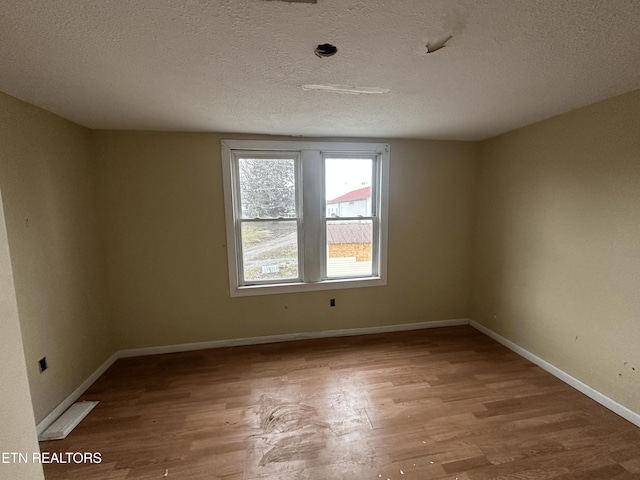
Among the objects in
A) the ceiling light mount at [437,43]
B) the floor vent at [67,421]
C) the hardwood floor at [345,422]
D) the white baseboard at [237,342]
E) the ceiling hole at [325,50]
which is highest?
the ceiling hole at [325,50]

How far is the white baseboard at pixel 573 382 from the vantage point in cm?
181

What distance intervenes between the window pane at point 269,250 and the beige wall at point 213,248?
0.24 m

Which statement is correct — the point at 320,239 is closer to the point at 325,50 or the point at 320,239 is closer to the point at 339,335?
the point at 339,335

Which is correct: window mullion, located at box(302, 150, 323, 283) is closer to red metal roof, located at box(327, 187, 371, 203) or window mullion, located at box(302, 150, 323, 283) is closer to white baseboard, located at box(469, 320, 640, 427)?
red metal roof, located at box(327, 187, 371, 203)

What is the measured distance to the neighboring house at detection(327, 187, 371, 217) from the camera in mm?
2959

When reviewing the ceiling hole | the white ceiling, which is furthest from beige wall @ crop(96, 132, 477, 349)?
the ceiling hole

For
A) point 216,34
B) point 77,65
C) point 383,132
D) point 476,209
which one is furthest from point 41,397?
point 476,209

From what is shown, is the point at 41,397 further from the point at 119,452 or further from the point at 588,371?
the point at 588,371

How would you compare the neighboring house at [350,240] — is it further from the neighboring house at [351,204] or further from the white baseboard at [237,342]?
the white baseboard at [237,342]

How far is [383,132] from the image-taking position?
2.63 metres

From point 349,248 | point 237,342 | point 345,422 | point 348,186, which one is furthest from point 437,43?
point 237,342

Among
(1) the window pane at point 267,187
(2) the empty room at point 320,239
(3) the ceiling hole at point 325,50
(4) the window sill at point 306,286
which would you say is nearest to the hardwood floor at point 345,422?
(2) the empty room at point 320,239

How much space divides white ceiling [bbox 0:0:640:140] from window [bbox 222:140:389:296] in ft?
2.32

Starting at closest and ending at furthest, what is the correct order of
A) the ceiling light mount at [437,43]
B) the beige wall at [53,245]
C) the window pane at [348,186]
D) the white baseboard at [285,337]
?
1. the ceiling light mount at [437,43]
2. the beige wall at [53,245]
3. the white baseboard at [285,337]
4. the window pane at [348,186]
